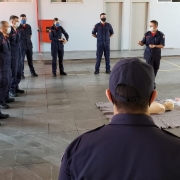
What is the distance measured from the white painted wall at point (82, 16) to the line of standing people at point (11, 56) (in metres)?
3.64

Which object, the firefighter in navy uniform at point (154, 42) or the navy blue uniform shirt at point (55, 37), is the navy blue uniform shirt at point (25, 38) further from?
the firefighter in navy uniform at point (154, 42)

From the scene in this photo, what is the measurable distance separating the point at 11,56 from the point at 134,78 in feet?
16.4

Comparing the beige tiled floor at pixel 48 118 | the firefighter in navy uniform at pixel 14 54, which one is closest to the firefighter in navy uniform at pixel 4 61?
the beige tiled floor at pixel 48 118

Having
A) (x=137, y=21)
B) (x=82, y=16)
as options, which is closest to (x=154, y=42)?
(x=82, y=16)

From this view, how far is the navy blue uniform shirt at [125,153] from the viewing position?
964 mm

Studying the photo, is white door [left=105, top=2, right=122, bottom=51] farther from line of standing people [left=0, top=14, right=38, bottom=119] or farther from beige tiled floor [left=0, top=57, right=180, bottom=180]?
line of standing people [left=0, top=14, right=38, bottom=119]

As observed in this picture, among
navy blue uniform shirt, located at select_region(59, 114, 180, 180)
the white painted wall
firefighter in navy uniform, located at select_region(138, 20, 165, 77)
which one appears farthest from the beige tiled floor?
the white painted wall

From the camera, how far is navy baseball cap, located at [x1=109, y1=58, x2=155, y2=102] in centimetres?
105

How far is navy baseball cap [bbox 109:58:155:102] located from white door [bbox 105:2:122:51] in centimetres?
1119

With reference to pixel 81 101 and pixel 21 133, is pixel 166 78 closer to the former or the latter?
pixel 81 101

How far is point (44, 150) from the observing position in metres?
3.64

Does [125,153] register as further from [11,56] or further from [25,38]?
[25,38]

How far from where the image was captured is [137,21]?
479 inches

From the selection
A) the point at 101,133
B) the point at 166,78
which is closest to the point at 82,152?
the point at 101,133
